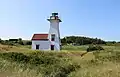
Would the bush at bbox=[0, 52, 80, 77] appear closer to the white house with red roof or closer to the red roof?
the white house with red roof

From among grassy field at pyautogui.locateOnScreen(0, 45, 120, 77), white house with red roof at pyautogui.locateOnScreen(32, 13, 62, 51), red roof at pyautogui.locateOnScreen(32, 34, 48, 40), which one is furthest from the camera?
red roof at pyautogui.locateOnScreen(32, 34, 48, 40)

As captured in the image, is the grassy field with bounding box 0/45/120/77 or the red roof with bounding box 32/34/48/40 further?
the red roof with bounding box 32/34/48/40

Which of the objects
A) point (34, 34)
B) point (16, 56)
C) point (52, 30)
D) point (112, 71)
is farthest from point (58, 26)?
point (112, 71)

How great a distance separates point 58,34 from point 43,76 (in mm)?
29351

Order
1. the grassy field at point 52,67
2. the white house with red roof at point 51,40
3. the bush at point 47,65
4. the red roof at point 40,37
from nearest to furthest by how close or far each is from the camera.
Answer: the grassy field at point 52,67 < the bush at point 47,65 < the white house with red roof at point 51,40 < the red roof at point 40,37

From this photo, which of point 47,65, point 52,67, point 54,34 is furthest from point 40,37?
point 52,67

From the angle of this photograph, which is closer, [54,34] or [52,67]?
[52,67]

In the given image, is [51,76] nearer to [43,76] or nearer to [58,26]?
[43,76]

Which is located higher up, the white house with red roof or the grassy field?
the white house with red roof

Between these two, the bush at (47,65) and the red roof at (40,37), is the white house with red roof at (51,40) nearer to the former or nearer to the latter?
the red roof at (40,37)

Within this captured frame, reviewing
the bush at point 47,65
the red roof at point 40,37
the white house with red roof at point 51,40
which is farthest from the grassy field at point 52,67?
the red roof at point 40,37

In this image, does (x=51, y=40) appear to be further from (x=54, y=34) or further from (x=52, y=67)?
(x=52, y=67)

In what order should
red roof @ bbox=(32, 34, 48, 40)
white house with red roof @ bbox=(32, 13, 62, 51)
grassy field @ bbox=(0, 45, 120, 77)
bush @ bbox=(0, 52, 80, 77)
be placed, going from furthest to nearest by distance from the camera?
1. red roof @ bbox=(32, 34, 48, 40)
2. white house with red roof @ bbox=(32, 13, 62, 51)
3. bush @ bbox=(0, 52, 80, 77)
4. grassy field @ bbox=(0, 45, 120, 77)

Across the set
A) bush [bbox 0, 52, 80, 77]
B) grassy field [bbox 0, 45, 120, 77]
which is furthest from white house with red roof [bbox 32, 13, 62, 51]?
bush [bbox 0, 52, 80, 77]
